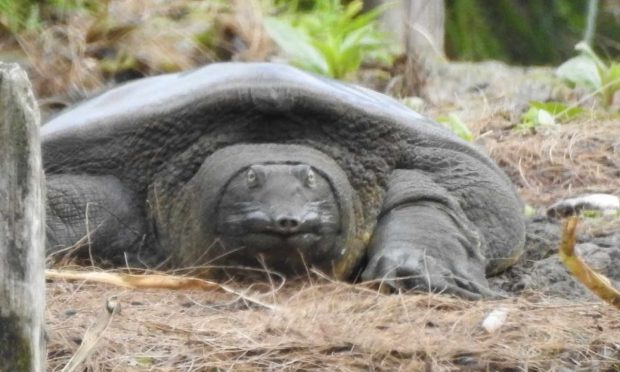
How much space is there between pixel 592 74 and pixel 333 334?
4345mm

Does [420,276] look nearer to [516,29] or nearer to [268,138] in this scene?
[268,138]

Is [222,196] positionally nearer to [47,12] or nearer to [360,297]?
[360,297]

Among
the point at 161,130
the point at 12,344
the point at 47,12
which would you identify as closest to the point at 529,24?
the point at 47,12

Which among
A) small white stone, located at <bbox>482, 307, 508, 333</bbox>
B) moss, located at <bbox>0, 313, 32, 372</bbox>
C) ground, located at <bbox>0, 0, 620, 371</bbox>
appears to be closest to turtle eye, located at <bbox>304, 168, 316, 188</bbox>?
ground, located at <bbox>0, 0, 620, 371</bbox>

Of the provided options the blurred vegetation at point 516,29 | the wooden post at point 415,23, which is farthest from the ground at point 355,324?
the blurred vegetation at point 516,29

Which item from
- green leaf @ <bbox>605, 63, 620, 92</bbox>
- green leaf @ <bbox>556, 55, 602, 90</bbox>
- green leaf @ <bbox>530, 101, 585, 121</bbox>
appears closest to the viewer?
green leaf @ <bbox>530, 101, 585, 121</bbox>

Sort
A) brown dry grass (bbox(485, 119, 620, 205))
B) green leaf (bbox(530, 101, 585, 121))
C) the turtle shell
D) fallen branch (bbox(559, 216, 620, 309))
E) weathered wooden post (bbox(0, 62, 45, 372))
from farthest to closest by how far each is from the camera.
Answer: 1. green leaf (bbox(530, 101, 585, 121))
2. brown dry grass (bbox(485, 119, 620, 205))
3. the turtle shell
4. fallen branch (bbox(559, 216, 620, 309))
5. weathered wooden post (bbox(0, 62, 45, 372))

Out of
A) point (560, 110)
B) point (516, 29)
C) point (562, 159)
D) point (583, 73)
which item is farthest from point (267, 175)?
point (516, 29)

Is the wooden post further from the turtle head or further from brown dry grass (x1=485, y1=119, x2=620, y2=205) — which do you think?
the turtle head

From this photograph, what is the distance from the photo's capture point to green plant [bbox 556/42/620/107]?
23.9 ft

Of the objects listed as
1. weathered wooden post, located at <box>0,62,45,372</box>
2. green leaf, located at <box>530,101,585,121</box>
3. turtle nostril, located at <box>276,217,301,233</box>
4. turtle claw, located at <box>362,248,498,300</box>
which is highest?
weathered wooden post, located at <box>0,62,45,372</box>

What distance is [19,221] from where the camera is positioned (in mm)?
2555

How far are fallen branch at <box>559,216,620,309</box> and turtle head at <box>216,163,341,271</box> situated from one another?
39.7 inches

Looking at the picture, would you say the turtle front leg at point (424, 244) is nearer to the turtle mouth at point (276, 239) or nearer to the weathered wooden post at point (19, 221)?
the turtle mouth at point (276, 239)
